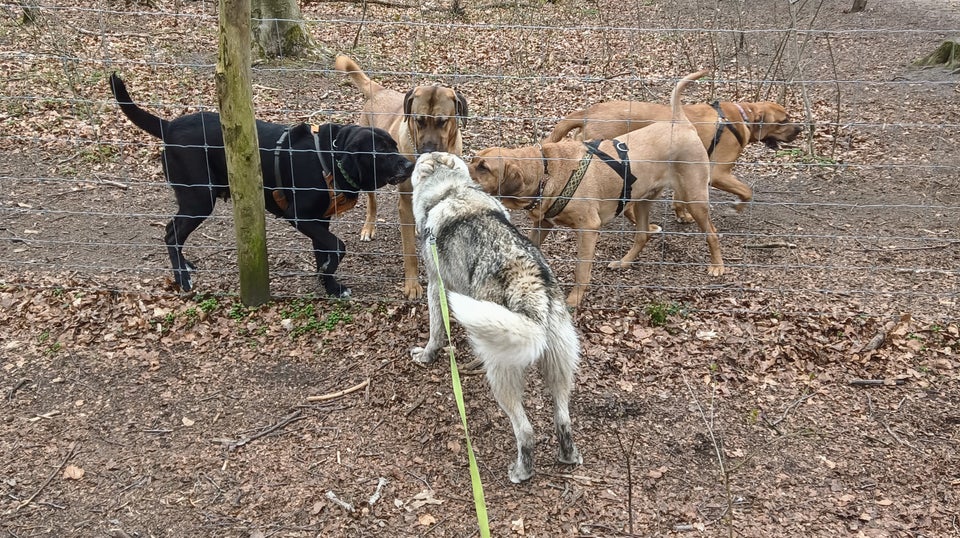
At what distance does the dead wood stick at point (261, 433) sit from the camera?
364 cm

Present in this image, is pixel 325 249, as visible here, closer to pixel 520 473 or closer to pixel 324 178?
pixel 324 178

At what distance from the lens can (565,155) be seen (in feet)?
16.6

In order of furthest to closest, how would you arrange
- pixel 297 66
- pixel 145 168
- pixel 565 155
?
pixel 297 66 → pixel 145 168 → pixel 565 155

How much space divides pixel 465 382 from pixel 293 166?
2056 mm

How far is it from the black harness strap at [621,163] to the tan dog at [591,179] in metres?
0.01

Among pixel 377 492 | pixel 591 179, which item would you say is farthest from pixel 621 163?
pixel 377 492

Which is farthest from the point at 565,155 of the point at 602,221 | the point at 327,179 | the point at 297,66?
the point at 297,66

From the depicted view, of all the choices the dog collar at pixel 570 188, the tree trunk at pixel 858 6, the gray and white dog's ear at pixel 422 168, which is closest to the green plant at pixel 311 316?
the gray and white dog's ear at pixel 422 168

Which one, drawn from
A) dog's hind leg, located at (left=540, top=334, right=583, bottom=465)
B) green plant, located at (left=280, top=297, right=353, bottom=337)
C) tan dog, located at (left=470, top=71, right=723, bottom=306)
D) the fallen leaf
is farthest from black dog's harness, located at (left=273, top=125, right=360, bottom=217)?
dog's hind leg, located at (left=540, top=334, right=583, bottom=465)

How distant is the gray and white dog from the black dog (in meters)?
0.62

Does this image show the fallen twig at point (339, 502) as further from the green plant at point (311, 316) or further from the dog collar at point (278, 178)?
the dog collar at point (278, 178)

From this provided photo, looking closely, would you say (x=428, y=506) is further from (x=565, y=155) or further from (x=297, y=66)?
(x=297, y=66)

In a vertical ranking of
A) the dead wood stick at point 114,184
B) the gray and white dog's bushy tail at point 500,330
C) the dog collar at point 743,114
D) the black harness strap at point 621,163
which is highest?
the dog collar at point 743,114

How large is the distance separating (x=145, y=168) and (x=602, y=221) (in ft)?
17.6
